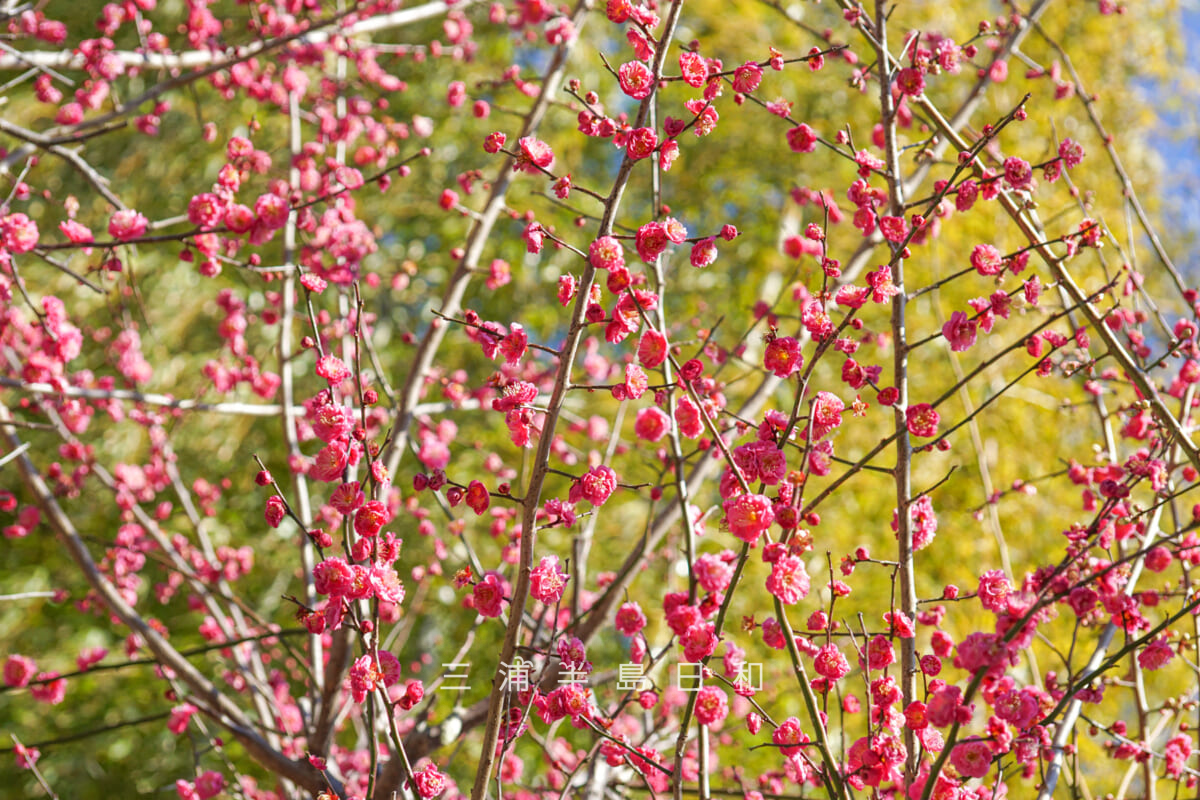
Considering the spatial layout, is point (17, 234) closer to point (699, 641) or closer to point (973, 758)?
point (699, 641)

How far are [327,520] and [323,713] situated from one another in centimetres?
77

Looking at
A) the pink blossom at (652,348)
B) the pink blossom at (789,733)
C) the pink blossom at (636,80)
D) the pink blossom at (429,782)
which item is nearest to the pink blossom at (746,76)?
the pink blossom at (636,80)

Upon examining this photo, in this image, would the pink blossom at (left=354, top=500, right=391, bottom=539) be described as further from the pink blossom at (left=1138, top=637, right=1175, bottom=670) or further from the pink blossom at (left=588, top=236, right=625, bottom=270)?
the pink blossom at (left=1138, top=637, right=1175, bottom=670)

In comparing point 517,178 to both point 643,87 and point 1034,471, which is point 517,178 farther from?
point 643,87

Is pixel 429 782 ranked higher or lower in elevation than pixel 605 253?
lower

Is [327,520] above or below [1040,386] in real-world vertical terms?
below

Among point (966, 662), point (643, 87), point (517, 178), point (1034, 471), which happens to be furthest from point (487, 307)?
point (966, 662)

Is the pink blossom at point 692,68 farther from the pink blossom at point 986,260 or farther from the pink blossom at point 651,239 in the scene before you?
the pink blossom at point 986,260

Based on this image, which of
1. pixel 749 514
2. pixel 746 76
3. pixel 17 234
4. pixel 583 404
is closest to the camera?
pixel 749 514

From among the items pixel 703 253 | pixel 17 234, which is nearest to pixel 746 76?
pixel 703 253

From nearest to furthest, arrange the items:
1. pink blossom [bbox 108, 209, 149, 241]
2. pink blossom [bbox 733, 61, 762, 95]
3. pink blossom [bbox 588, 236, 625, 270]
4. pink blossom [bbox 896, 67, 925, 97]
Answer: pink blossom [bbox 588, 236, 625, 270] < pink blossom [bbox 733, 61, 762, 95] < pink blossom [bbox 896, 67, 925, 97] < pink blossom [bbox 108, 209, 149, 241]

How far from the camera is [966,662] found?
2.96 feet

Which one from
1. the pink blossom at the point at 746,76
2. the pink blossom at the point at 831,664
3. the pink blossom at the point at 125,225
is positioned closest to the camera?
the pink blossom at the point at 831,664

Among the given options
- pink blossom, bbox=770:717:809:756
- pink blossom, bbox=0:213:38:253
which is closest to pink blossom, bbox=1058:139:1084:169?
pink blossom, bbox=770:717:809:756
